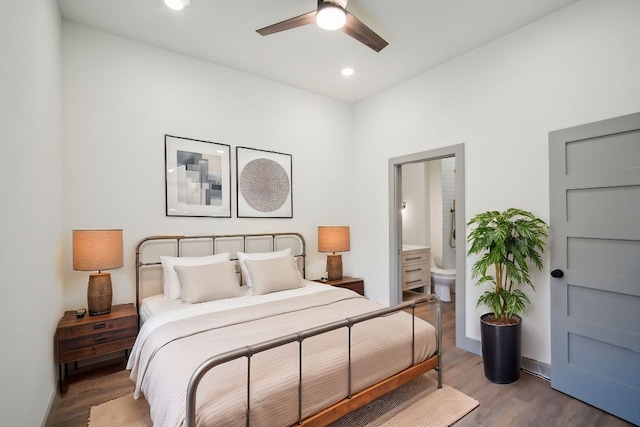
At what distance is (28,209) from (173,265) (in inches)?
54.2

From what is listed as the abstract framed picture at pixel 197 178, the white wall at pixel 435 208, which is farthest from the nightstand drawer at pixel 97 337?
the white wall at pixel 435 208

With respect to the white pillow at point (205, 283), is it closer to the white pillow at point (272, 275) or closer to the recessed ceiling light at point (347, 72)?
the white pillow at point (272, 275)

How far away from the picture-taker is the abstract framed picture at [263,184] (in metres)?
3.73

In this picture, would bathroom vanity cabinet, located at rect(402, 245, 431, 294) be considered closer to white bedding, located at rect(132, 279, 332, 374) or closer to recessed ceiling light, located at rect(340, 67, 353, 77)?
white bedding, located at rect(132, 279, 332, 374)

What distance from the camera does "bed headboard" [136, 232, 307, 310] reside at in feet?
10.2

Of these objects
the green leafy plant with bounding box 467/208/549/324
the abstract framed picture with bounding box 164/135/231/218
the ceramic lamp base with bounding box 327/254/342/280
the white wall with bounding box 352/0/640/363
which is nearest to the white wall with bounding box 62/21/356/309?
the abstract framed picture with bounding box 164/135/231/218

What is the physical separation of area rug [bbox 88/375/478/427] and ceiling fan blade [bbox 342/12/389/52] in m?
2.88

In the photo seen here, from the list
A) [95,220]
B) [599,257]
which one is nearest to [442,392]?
[599,257]

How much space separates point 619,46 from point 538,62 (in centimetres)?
54

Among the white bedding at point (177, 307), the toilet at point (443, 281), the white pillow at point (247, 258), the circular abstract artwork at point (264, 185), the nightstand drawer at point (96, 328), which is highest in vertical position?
the circular abstract artwork at point (264, 185)

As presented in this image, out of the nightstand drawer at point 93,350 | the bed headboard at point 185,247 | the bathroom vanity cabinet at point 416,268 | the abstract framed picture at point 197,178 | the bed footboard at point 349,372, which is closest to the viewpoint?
the bed footboard at point 349,372

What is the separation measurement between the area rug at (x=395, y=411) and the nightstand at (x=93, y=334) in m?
0.45

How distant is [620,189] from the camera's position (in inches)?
87.0

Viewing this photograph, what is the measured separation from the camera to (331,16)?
2170 mm
